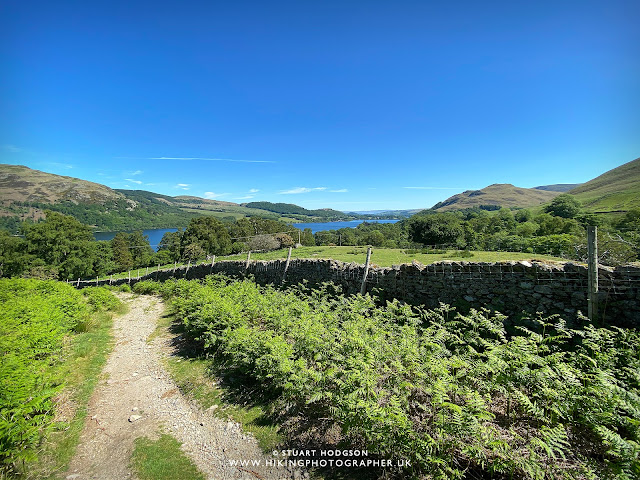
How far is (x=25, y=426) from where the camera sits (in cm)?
359

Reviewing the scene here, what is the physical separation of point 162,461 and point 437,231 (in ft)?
123

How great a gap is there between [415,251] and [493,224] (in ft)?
102

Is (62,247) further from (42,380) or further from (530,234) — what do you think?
(530,234)

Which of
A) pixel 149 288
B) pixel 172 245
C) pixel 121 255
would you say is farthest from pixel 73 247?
pixel 149 288

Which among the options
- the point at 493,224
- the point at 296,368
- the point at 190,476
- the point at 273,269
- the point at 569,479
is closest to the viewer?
the point at 569,479

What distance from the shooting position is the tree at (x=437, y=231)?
35.8 m

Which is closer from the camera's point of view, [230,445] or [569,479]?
[569,479]

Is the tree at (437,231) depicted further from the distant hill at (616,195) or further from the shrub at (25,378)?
the distant hill at (616,195)

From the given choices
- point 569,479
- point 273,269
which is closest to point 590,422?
point 569,479

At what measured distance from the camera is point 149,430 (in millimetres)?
5066

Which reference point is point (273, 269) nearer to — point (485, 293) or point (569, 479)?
point (485, 293)

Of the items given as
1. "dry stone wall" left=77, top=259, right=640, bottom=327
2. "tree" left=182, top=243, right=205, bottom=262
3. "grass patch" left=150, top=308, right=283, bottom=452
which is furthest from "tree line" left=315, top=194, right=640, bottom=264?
"tree" left=182, top=243, right=205, bottom=262

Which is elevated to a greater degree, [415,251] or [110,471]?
[415,251]

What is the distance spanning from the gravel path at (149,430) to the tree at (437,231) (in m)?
33.6
